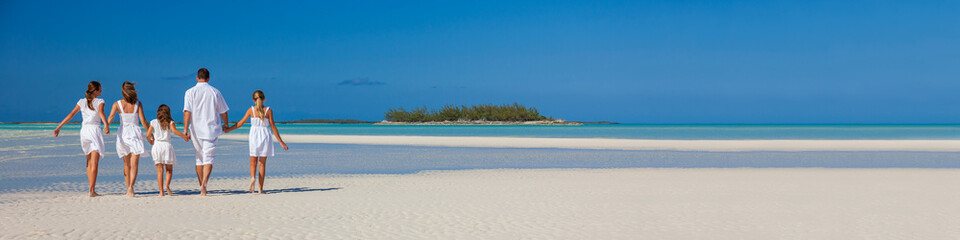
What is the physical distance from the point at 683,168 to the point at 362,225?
952 cm

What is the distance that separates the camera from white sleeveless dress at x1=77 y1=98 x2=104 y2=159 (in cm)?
799

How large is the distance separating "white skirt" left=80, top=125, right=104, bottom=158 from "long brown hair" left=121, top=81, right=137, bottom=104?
1.75 feet

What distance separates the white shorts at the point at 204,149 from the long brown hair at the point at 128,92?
2.72ft

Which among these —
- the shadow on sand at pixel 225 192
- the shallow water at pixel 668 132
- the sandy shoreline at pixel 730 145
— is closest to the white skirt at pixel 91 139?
the shadow on sand at pixel 225 192

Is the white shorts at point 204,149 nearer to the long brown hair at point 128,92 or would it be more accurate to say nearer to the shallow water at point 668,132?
the long brown hair at point 128,92

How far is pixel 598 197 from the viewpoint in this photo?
877 centimetres

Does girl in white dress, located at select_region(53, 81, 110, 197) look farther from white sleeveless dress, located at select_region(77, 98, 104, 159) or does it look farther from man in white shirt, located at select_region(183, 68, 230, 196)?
man in white shirt, located at select_region(183, 68, 230, 196)

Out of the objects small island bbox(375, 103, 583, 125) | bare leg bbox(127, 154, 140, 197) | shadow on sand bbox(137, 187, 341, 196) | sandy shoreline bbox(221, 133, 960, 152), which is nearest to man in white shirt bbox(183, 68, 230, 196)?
bare leg bbox(127, 154, 140, 197)

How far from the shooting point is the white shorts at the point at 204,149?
822cm

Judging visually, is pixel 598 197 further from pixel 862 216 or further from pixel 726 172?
pixel 726 172

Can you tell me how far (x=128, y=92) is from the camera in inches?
315

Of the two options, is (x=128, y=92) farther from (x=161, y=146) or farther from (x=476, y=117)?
(x=476, y=117)

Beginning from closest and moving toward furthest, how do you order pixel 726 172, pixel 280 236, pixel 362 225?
pixel 280 236
pixel 362 225
pixel 726 172

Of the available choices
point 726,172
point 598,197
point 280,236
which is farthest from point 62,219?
point 726,172
